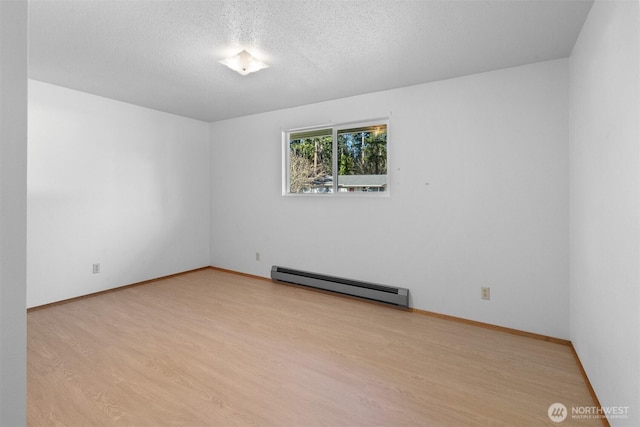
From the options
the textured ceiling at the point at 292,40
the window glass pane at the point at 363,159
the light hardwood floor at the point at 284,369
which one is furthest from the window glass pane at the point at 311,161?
the light hardwood floor at the point at 284,369

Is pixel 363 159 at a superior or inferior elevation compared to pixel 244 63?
inferior

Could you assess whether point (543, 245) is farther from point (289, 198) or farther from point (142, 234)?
point (142, 234)

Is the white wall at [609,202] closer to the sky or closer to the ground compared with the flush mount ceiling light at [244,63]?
closer to the ground

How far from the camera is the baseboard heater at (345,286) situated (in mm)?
3424

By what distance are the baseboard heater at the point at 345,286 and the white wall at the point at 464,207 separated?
10 centimetres

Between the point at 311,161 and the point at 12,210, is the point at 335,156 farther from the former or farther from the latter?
the point at 12,210

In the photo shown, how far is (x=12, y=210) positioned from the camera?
69cm

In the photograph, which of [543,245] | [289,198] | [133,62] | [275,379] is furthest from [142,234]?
[543,245]
